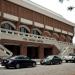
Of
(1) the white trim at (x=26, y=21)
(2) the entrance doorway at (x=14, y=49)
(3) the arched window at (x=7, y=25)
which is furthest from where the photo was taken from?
(1) the white trim at (x=26, y=21)

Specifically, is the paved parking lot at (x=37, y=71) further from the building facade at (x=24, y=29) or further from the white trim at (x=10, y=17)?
the white trim at (x=10, y=17)

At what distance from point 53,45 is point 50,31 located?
10007mm

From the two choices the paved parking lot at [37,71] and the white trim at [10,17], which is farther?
the white trim at [10,17]

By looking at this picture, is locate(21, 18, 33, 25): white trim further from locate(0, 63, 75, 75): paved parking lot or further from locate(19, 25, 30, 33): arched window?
locate(0, 63, 75, 75): paved parking lot

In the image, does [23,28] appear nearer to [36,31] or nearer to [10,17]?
[36,31]

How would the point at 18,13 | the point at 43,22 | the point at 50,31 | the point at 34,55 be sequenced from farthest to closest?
1. the point at 50,31
2. the point at 43,22
3. the point at 34,55
4. the point at 18,13

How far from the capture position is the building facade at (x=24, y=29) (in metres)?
37.5

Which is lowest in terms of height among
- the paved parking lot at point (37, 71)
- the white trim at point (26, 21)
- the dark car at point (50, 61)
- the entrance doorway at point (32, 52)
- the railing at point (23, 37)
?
the paved parking lot at point (37, 71)

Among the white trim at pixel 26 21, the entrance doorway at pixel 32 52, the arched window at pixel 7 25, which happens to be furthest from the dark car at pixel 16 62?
the entrance doorway at pixel 32 52

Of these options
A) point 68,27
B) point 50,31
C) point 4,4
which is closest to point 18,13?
point 4,4

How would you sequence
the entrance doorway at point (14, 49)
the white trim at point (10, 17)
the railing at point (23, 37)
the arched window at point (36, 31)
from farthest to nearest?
the arched window at point (36, 31)
the entrance doorway at point (14, 49)
the white trim at point (10, 17)
the railing at point (23, 37)

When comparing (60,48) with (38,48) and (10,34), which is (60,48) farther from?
(10,34)

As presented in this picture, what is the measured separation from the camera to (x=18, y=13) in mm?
43656

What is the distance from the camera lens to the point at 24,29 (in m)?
49.2
